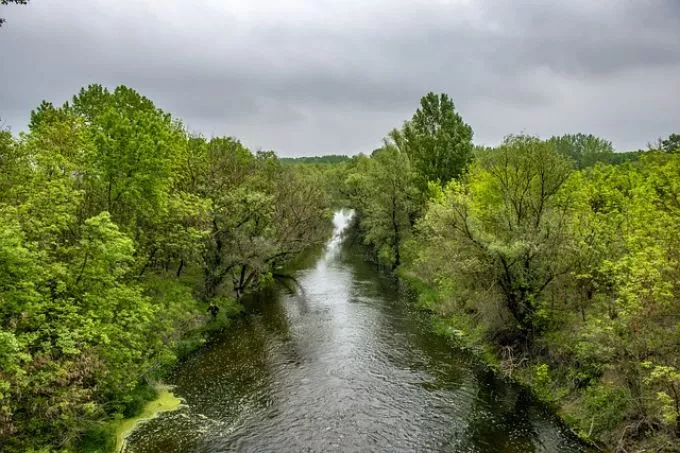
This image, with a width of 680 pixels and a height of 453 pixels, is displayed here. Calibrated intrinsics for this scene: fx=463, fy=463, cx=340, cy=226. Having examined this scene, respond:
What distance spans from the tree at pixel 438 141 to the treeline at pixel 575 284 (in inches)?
800

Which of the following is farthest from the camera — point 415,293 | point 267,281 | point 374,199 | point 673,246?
point 374,199

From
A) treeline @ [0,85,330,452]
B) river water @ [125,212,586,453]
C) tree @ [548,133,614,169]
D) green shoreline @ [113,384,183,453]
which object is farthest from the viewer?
tree @ [548,133,614,169]

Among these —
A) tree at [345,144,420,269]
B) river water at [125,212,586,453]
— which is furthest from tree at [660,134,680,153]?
tree at [345,144,420,269]

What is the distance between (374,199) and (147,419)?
39814 millimetres

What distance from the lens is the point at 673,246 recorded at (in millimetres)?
16844

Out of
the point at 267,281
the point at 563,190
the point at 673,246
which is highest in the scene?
the point at 563,190

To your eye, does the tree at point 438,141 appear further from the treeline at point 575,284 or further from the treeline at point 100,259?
the treeline at point 100,259

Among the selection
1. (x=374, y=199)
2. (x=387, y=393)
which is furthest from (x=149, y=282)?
(x=374, y=199)

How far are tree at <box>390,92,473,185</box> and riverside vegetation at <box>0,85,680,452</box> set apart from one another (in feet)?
63.6

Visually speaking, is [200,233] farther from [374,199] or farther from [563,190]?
[374,199]

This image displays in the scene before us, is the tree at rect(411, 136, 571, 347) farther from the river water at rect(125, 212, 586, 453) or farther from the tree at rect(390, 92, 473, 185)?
the tree at rect(390, 92, 473, 185)

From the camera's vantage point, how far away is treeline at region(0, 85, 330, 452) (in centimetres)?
1432

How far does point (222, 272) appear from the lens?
114 feet

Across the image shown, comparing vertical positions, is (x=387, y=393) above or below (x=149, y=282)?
below
